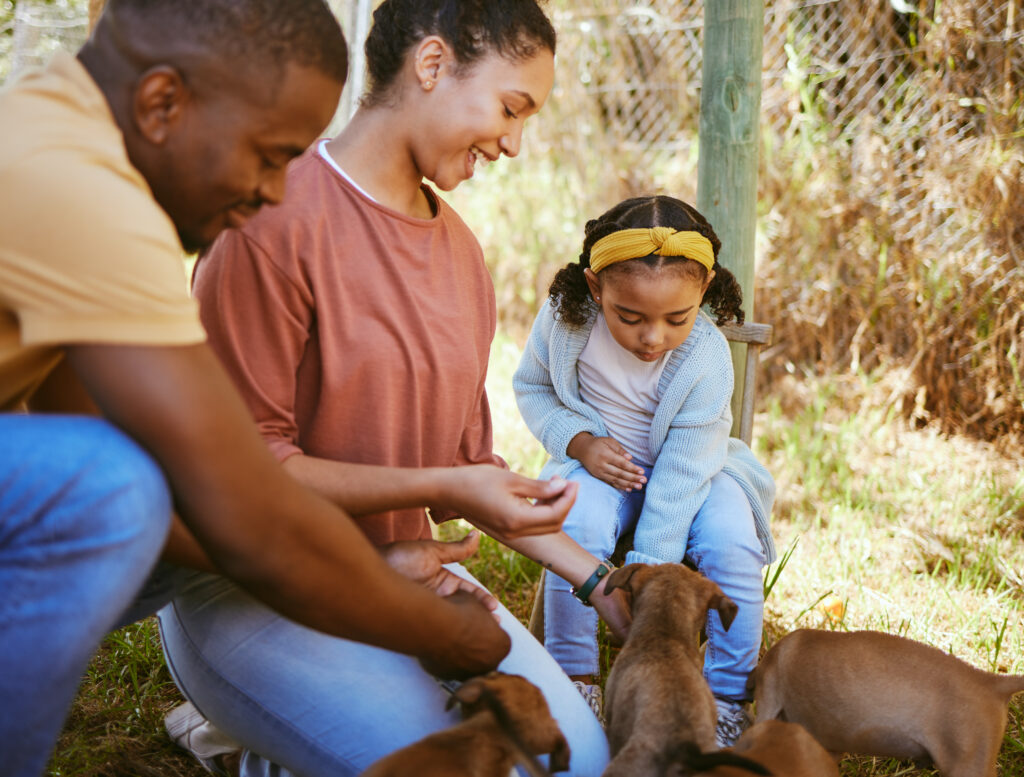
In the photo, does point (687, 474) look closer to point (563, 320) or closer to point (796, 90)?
point (563, 320)

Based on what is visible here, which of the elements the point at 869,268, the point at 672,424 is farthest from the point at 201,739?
the point at 869,268

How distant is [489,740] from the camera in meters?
1.95

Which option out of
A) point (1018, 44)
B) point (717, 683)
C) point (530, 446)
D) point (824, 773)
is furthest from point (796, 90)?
point (824, 773)

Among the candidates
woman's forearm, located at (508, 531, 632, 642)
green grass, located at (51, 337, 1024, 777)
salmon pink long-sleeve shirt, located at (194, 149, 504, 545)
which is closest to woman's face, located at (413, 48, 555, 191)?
salmon pink long-sleeve shirt, located at (194, 149, 504, 545)

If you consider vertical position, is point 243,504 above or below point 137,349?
below

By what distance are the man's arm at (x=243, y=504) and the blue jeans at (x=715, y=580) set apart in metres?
1.40

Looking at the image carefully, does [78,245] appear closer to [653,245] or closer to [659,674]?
[659,674]

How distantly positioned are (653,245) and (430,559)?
141cm

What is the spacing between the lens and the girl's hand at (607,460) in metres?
3.33

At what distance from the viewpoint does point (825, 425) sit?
19.1 ft

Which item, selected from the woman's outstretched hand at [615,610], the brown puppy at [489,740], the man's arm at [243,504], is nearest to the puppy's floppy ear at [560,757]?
the brown puppy at [489,740]

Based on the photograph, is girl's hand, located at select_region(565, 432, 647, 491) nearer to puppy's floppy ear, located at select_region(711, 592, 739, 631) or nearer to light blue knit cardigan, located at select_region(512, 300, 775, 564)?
light blue knit cardigan, located at select_region(512, 300, 775, 564)

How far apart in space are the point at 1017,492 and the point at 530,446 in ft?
7.75

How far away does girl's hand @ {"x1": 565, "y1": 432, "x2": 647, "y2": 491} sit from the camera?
333cm
